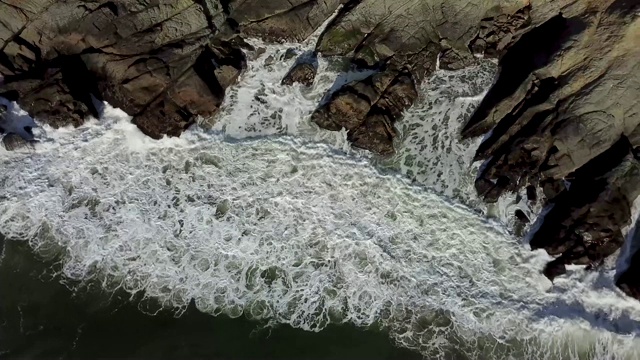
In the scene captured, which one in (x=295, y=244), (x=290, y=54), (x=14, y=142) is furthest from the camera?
(x=290, y=54)

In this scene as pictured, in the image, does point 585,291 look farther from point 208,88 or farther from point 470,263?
point 208,88

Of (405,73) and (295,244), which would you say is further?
(405,73)

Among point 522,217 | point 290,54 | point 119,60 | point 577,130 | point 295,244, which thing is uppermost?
point 119,60

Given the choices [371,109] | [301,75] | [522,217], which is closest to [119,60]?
[301,75]

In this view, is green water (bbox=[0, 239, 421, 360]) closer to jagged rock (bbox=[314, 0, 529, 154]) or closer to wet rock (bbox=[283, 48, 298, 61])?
jagged rock (bbox=[314, 0, 529, 154])

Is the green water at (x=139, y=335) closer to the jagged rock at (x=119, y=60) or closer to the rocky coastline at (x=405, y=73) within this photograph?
the rocky coastline at (x=405, y=73)

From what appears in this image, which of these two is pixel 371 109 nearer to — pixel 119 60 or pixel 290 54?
pixel 290 54

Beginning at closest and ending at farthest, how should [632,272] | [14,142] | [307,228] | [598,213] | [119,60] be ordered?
[598,213]
[632,272]
[307,228]
[119,60]
[14,142]
